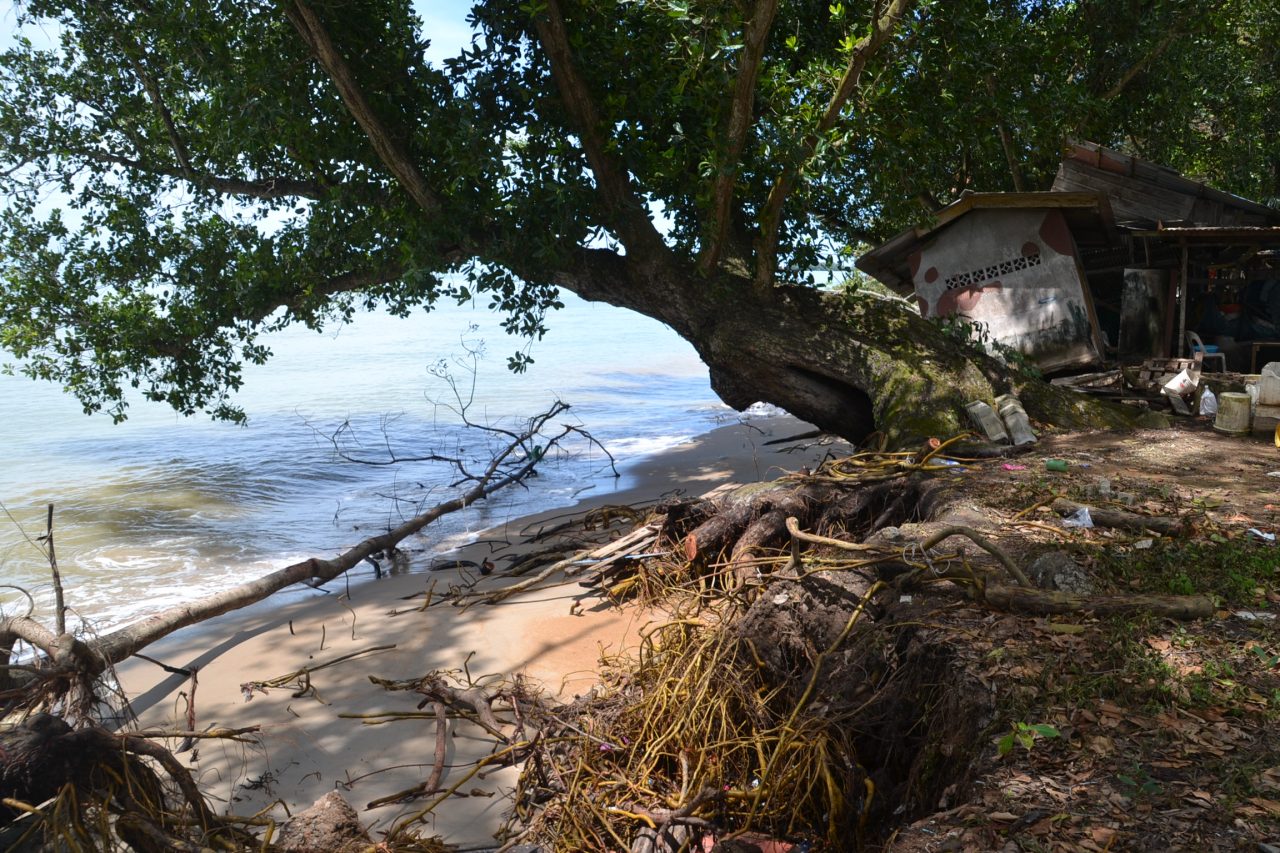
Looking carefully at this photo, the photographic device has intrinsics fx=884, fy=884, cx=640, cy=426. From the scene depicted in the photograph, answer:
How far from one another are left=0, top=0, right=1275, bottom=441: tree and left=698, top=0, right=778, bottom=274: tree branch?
0.02m

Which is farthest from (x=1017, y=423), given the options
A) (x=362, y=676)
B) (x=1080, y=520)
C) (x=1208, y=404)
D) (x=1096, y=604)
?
(x=362, y=676)

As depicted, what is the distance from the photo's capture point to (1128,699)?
3352mm

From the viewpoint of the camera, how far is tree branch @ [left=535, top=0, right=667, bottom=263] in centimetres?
807

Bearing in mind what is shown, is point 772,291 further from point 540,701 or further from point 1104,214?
point 540,701

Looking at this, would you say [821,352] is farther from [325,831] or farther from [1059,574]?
[325,831]

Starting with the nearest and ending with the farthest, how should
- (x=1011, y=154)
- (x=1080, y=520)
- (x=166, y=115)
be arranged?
(x=1080, y=520) < (x=166, y=115) < (x=1011, y=154)

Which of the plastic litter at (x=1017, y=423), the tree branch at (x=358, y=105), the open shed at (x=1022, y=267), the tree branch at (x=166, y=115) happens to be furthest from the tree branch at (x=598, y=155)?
the tree branch at (x=166, y=115)

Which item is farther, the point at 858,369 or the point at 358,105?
the point at 858,369

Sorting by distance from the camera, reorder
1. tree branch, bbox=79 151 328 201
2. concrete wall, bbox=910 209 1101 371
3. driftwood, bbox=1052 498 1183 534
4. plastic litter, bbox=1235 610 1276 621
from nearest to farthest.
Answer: plastic litter, bbox=1235 610 1276 621, driftwood, bbox=1052 498 1183 534, tree branch, bbox=79 151 328 201, concrete wall, bbox=910 209 1101 371

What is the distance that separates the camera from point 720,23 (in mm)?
6797

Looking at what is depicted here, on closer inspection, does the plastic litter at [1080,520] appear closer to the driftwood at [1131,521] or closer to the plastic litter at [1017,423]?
the driftwood at [1131,521]

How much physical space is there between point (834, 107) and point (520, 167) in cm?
307

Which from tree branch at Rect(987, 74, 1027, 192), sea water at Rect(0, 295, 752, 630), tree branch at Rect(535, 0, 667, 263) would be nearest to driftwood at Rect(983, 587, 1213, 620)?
sea water at Rect(0, 295, 752, 630)

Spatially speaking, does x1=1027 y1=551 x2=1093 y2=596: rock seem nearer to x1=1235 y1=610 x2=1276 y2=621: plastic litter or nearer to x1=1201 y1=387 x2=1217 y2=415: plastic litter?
x1=1235 y1=610 x2=1276 y2=621: plastic litter
